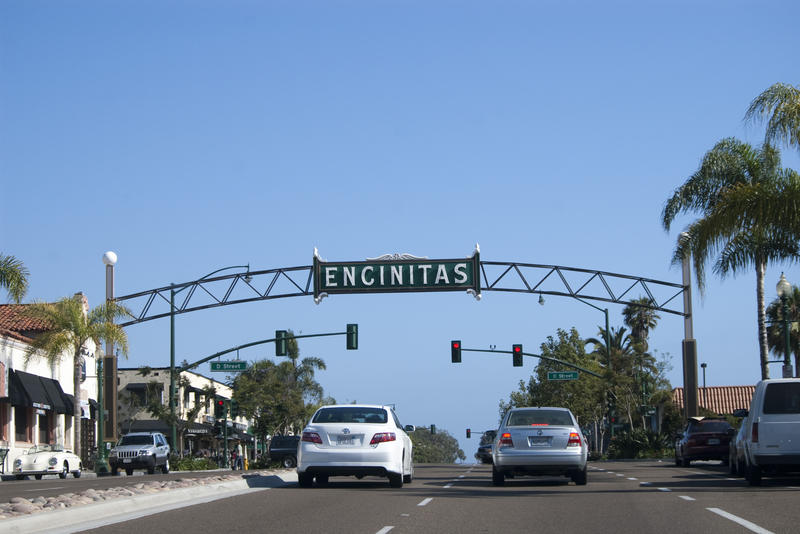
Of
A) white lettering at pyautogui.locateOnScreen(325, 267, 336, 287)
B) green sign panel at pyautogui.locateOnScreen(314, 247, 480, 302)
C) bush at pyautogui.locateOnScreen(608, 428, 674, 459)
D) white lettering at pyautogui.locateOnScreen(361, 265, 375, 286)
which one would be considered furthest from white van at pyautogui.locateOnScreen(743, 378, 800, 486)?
bush at pyautogui.locateOnScreen(608, 428, 674, 459)

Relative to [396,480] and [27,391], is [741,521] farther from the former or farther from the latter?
[27,391]

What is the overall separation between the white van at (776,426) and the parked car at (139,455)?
1072 inches

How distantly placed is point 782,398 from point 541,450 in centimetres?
458

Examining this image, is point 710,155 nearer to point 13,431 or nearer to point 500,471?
point 500,471

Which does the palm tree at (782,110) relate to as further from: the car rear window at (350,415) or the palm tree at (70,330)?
the palm tree at (70,330)

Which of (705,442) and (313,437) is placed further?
(705,442)

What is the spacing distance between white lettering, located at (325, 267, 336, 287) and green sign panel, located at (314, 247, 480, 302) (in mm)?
574

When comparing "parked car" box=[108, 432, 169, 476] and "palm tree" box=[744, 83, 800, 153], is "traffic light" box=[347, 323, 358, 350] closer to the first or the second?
"parked car" box=[108, 432, 169, 476]

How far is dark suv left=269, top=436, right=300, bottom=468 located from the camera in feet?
156

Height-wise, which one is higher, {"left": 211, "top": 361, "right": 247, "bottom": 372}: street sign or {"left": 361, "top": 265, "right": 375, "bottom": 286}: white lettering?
{"left": 361, "top": 265, "right": 375, "bottom": 286}: white lettering

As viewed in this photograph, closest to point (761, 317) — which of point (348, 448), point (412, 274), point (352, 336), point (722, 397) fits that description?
point (412, 274)

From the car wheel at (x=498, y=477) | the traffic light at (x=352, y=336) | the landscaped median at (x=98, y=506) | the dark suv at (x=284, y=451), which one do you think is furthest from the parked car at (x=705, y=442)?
the dark suv at (x=284, y=451)

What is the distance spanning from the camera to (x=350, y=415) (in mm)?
19906

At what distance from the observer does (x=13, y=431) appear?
149ft
